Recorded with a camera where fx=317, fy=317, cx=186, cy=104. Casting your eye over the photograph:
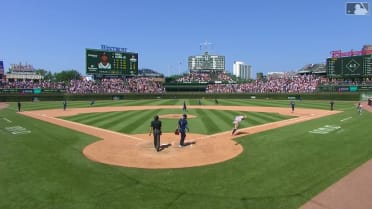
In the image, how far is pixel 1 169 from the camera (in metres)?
11.5

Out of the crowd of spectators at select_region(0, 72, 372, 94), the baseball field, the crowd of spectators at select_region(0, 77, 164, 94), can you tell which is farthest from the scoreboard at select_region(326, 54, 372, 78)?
the baseball field

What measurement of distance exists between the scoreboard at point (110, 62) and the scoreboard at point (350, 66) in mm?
44945

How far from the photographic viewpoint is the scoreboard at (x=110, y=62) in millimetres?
67125

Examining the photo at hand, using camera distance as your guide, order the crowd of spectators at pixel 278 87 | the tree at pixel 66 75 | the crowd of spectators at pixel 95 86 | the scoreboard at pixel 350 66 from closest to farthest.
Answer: the scoreboard at pixel 350 66
the crowd of spectators at pixel 95 86
the crowd of spectators at pixel 278 87
the tree at pixel 66 75

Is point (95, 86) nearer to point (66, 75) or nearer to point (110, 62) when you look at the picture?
point (110, 62)

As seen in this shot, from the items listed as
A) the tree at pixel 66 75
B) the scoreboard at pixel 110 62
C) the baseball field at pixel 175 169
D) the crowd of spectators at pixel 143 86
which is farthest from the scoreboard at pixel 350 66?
the tree at pixel 66 75

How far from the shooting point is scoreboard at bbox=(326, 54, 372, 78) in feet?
216

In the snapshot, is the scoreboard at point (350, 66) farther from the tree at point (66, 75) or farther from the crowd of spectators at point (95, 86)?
the tree at point (66, 75)

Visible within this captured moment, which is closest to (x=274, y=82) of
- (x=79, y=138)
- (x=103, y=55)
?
(x=103, y=55)

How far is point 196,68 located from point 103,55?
59861mm

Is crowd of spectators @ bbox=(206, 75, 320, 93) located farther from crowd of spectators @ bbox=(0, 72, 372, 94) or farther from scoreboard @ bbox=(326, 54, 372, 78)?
scoreboard @ bbox=(326, 54, 372, 78)

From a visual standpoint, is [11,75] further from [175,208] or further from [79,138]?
[175,208]

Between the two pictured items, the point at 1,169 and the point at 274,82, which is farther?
the point at 274,82

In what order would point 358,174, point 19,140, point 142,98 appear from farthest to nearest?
point 142,98, point 19,140, point 358,174
